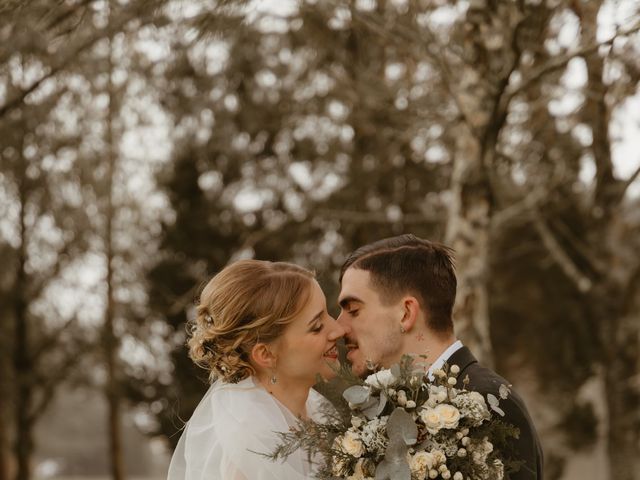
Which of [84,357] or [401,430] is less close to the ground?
[84,357]

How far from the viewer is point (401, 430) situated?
11.2 ft

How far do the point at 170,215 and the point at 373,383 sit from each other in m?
16.7

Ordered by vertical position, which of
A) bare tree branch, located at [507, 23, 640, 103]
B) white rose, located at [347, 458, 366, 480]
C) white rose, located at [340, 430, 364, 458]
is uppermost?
bare tree branch, located at [507, 23, 640, 103]

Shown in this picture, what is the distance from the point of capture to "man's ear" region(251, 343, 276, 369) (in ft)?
14.0

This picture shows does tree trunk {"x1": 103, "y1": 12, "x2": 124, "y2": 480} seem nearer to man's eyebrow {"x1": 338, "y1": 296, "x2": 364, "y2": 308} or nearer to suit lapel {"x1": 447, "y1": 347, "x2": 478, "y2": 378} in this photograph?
man's eyebrow {"x1": 338, "y1": 296, "x2": 364, "y2": 308}

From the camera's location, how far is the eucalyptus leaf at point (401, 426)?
11.1ft

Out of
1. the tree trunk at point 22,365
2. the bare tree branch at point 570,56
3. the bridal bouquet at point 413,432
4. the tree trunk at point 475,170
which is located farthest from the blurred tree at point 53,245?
the bridal bouquet at point 413,432

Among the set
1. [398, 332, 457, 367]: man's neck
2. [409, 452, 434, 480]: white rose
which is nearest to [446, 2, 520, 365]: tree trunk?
[398, 332, 457, 367]: man's neck

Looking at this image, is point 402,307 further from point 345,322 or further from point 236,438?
point 236,438

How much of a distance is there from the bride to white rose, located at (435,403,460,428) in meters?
0.85

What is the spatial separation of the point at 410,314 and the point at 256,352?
0.75 metres

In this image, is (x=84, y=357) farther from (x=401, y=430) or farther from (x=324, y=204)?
(x=401, y=430)

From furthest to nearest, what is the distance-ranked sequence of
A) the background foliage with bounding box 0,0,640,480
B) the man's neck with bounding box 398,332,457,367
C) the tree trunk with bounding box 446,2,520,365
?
the background foliage with bounding box 0,0,640,480
the tree trunk with bounding box 446,2,520,365
the man's neck with bounding box 398,332,457,367

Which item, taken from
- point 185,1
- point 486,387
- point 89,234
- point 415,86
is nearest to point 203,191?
point 89,234
